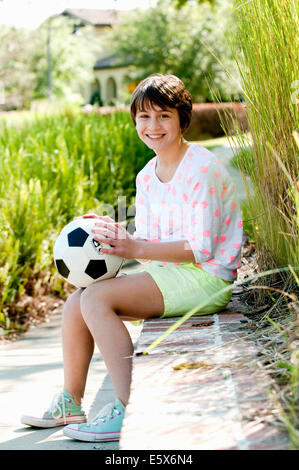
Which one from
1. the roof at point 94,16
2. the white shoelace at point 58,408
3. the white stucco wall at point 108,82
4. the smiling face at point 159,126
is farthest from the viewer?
the roof at point 94,16

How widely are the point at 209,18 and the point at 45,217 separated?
31370mm

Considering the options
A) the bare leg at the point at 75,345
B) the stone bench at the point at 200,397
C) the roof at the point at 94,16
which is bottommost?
the bare leg at the point at 75,345

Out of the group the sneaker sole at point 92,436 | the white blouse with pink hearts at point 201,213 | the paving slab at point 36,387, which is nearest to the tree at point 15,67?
the paving slab at point 36,387

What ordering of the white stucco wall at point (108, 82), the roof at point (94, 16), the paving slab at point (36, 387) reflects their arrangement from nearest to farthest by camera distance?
the paving slab at point (36, 387) < the white stucco wall at point (108, 82) < the roof at point (94, 16)

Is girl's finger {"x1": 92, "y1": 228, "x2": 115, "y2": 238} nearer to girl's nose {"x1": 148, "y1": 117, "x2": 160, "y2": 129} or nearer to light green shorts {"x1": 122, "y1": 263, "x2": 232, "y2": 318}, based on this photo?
light green shorts {"x1": 122, "y1": 263, "x2": 232, "y2": 318}

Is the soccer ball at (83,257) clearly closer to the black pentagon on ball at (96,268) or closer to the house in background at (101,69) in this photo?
the black pentagon on ball at (96,268)

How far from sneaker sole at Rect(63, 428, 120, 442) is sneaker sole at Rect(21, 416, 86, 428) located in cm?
21

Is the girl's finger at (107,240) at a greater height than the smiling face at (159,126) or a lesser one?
lesser

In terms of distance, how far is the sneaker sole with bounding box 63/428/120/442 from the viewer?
8.51 feet

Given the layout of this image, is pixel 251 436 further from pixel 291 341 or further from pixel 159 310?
pixel 159 310

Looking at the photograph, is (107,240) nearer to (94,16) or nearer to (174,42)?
(174,42)

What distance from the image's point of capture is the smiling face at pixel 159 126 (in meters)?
2.96

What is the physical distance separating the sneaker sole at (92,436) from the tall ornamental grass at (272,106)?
1005mm

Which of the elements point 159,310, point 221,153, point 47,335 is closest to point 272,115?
point 159,310
